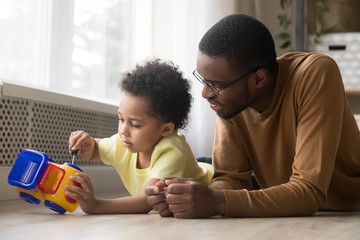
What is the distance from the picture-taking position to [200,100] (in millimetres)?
3223

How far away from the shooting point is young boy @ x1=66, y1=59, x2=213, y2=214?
158cm

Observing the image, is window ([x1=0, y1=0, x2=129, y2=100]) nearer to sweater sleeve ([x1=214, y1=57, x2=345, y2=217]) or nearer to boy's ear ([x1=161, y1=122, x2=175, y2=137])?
boy's ear ([x1=161, y1=122, x2=175, y2=137])

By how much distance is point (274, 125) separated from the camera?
1610 mm

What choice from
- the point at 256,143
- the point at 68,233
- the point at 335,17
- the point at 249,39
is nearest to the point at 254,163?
the point at 256,143

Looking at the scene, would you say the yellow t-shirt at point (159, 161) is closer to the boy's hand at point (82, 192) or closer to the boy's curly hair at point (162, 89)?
the boy's curly hair at point (162, 89)

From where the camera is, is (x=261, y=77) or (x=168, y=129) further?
(x=168, y=129)

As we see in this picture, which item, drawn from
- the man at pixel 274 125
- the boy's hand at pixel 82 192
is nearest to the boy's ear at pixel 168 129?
the man at pixel 274 125

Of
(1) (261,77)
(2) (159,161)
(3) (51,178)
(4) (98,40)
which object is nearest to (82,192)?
(3) (51,178)

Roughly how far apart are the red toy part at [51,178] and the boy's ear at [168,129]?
35cm

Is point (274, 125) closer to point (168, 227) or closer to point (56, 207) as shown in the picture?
point (168, 227)

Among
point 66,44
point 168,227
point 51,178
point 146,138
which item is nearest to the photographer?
point 168,227

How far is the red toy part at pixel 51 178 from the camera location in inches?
59.6

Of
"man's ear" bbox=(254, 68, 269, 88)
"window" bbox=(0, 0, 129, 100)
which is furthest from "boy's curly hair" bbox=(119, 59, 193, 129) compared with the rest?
"window" bbox=(0, 0, 129, 100)

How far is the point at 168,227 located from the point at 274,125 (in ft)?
1.67
